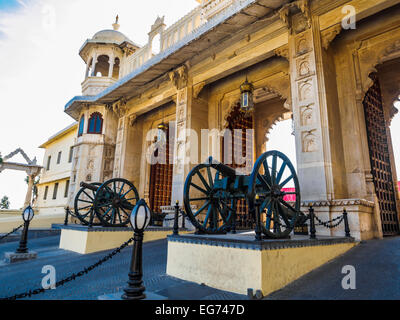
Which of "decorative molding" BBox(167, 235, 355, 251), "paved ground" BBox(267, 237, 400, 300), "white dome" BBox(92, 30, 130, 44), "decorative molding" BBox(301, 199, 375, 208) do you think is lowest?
"paved ground" BBox(267, 237, 400, 300)

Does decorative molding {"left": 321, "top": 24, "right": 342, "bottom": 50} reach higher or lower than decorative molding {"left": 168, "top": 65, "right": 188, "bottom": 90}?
lower

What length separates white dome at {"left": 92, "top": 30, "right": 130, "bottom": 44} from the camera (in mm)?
16656

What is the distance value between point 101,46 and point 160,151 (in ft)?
25.5

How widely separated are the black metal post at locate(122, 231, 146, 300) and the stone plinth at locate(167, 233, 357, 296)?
1.17m

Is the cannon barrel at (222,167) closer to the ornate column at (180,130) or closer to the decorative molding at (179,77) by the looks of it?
the ornate column at (180,130)

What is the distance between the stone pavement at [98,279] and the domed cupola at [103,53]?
38.9 feet

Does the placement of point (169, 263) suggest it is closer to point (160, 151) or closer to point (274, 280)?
point (274, 280)

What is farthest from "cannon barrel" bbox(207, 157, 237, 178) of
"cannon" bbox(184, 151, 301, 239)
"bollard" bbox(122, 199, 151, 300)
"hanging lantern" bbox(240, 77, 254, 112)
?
"hanging lantern" bbox(240, 77, 254, 112)

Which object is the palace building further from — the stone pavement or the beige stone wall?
the beige stone wall

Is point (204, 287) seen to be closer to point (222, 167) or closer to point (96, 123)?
point (222, 167)

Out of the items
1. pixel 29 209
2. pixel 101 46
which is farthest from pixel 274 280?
pixel 101 46

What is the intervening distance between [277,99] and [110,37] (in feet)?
37.1

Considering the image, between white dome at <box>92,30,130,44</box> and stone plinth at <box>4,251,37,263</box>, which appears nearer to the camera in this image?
stone plinth at <box>4,251,37,263</box>
